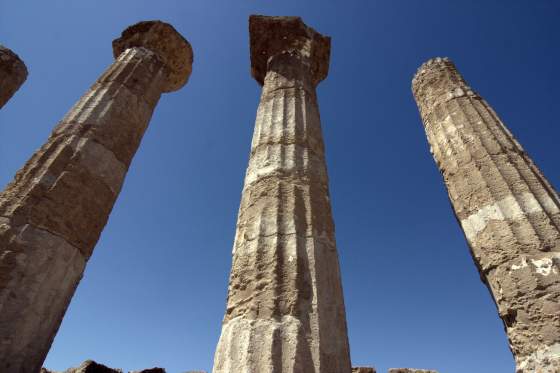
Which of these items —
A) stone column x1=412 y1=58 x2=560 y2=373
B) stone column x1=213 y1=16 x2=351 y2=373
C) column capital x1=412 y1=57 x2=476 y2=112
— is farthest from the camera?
column capital x1=412 y1=57 x2=476 y2=112

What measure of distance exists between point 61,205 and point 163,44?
5.99m

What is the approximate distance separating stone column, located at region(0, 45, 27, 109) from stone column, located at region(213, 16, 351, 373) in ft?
29.4

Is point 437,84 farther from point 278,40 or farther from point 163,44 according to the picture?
point 163,44

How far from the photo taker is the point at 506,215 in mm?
5723

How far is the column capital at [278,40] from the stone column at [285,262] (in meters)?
2.45

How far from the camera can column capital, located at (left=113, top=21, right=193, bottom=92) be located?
9.82 meters

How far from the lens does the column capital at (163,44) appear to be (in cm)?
982

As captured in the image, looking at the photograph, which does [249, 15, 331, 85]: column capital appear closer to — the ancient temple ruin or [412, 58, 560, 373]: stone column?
the ancient temple ruin

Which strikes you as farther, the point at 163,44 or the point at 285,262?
the point at 163,44

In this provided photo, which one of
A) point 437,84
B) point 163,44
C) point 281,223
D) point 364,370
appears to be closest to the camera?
point 281,223

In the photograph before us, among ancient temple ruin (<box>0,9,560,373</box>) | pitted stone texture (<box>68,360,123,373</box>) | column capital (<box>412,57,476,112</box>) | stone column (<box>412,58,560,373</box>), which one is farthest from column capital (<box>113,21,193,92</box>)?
pitted stone texture (<box>68,360,123,373</box>)

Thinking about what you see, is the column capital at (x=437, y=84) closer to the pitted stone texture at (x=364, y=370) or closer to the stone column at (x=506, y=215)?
the stone column at (x=506, y=215)

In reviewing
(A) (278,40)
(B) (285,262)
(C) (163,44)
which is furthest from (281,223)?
(C) (163,44)

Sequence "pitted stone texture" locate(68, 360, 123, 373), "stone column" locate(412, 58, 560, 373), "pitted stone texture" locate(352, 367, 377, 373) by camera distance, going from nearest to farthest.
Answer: "stone column" locate(412, 58, 560, 373) → "pitted stone texture" locate(68, 360, 123, 373) → "pitted stone texture" locate(352, 367, 377, 373)
